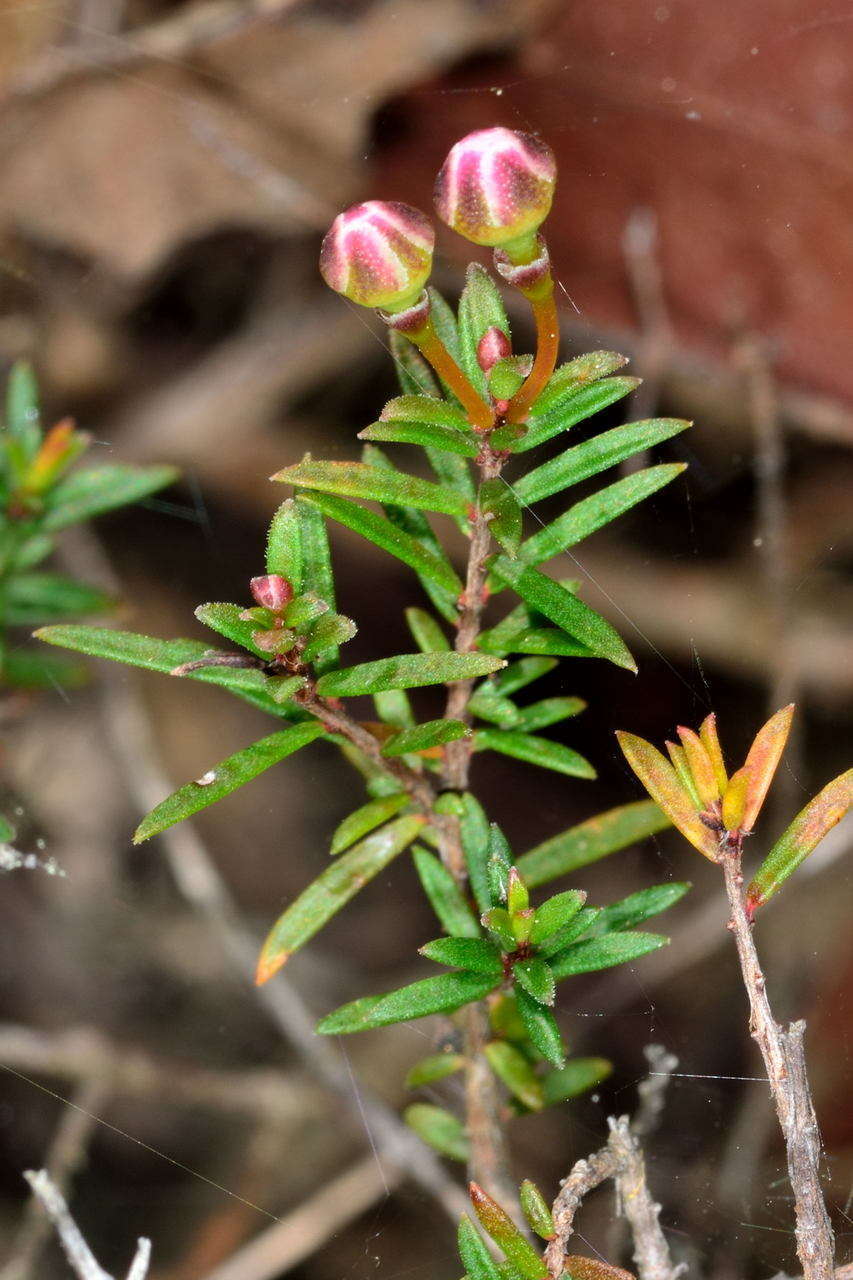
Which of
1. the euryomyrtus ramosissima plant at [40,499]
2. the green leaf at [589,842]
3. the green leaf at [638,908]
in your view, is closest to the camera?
the green leaf at [638,908]

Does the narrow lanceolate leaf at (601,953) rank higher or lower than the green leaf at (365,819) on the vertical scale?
lower

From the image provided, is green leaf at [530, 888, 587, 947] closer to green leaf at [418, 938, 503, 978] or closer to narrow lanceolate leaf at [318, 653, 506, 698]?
green leaf at [418, 938, 503, 978]

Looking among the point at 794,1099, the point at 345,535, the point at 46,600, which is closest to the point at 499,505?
the point at 794,1099

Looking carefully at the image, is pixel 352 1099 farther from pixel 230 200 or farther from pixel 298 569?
pixel 230 200

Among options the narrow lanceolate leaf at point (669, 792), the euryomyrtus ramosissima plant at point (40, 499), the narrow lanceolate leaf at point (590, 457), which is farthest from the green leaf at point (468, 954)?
the euryomyrtus ramosissima plant at point (40, 499)

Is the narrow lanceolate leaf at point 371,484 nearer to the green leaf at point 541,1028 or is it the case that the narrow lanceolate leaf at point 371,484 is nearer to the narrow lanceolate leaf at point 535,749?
the narrow lanceolate leaf at point 535,749

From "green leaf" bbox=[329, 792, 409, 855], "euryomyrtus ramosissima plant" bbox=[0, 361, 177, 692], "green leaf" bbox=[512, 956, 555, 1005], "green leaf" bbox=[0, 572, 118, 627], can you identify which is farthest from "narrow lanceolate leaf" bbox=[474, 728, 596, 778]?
"green leaf" bbox=[0, 572, 118, 627]

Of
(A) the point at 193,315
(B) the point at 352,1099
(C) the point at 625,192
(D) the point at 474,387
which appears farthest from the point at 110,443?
(D) the point at 474,387

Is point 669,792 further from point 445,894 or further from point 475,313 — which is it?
point 475,313
